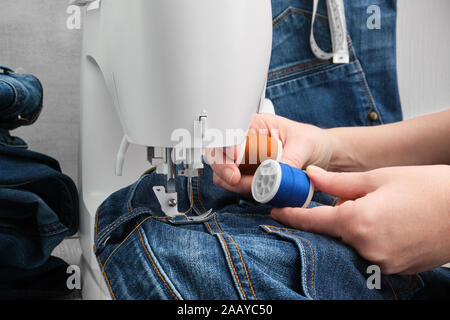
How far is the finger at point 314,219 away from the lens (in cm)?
42

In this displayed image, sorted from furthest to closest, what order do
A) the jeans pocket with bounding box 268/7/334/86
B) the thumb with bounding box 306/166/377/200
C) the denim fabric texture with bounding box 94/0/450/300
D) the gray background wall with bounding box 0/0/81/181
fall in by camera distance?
the jeans pocket with bounding box 268/7/334/86
the gray background wall with bounding box 0/0/81/181
the thumb with bounding box 306/166/377/200
the denim fabric texture with bounding box 94/0/450/300

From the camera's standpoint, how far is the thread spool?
1.77ft

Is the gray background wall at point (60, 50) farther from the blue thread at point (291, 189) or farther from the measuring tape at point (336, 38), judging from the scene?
the blue thread at point (291, 189)

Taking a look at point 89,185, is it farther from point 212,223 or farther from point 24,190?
point 212,223

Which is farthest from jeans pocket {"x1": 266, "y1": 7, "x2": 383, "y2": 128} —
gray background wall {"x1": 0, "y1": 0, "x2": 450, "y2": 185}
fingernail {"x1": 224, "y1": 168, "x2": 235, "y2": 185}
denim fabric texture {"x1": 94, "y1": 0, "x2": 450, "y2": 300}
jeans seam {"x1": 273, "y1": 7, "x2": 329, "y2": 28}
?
fingernail {"x1": 224, "y1": 168, "x2": 235, "y2": 185}

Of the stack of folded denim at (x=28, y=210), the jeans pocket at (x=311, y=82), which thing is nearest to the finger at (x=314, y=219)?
the stack of folded denim at (x=28, y=210)

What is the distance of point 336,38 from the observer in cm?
85

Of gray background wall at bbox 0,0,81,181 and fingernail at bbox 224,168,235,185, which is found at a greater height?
gray background wall at bbox 0,0,81,181

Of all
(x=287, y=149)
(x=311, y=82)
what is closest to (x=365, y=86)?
(x=311, y=82)

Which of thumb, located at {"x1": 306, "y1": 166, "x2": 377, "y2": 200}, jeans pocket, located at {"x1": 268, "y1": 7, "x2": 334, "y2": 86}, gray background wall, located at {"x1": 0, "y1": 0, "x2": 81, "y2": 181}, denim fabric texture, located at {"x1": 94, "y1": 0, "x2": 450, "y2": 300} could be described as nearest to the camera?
denim fabric texture, located at {"x1": 94, "y1": 0, "x2": 450, "y2": 300}

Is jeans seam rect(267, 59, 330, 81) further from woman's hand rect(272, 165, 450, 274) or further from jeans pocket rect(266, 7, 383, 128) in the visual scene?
woman's hand rect(272, 165, 450, 274)

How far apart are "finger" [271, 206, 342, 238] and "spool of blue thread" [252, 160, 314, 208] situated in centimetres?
1

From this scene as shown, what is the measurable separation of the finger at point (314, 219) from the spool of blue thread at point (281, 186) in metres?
0.01
